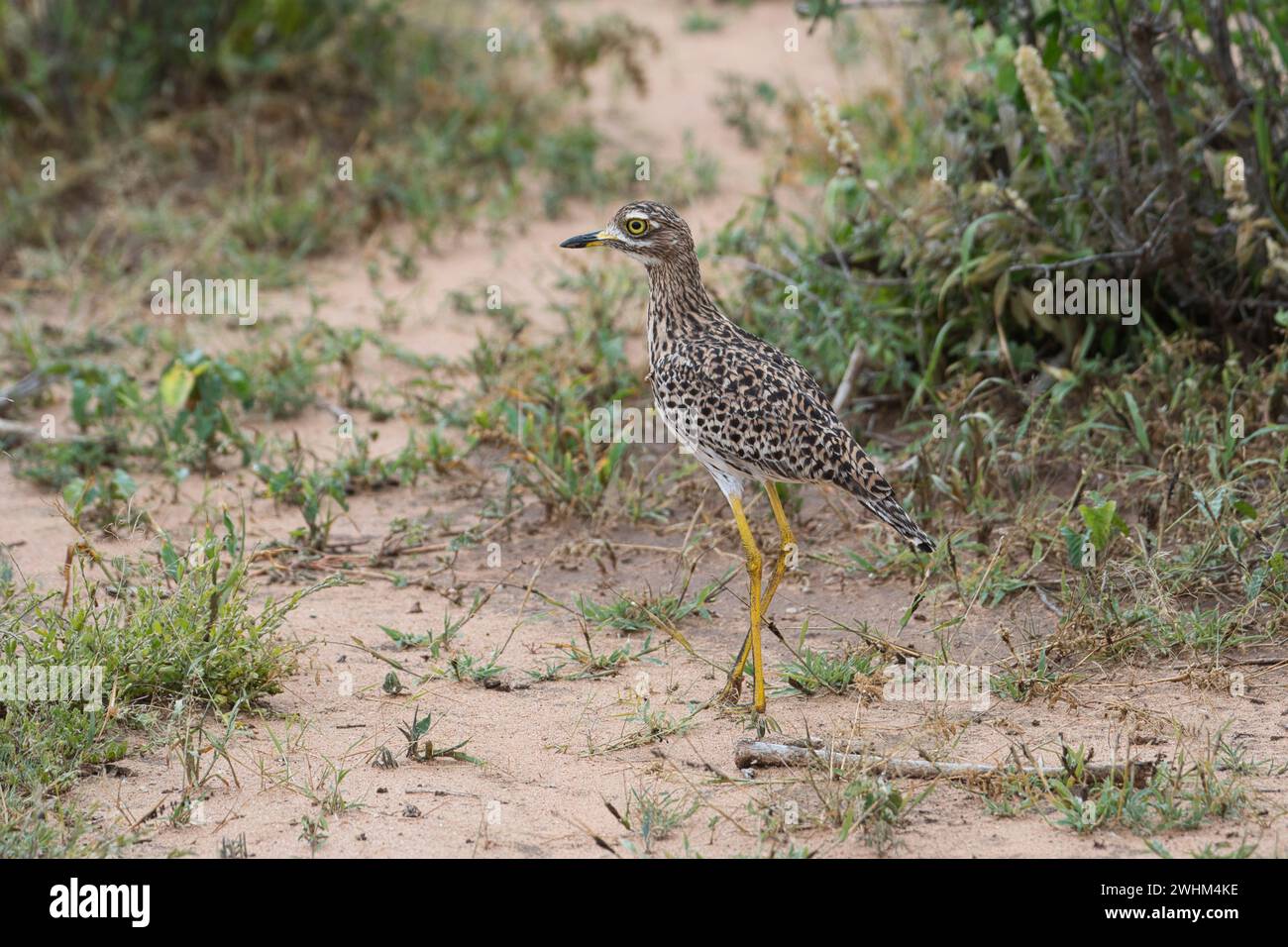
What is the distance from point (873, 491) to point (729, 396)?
0.57 metres

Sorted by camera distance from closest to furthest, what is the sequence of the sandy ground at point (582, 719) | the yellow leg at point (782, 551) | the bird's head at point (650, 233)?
the sandy ground at point (582, 719)
the yellow leg at point (782, 551)
the bird's head at point (650, 233)

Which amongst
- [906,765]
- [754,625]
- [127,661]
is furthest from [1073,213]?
[127,661]

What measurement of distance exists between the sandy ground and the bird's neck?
860mm

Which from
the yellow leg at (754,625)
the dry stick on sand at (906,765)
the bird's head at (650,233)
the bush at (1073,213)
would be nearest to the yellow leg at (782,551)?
the yellow leg at (754,625)

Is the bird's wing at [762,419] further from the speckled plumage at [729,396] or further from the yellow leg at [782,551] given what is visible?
the yellow leg at [782,551]

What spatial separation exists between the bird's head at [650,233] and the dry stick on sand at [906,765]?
1878mm

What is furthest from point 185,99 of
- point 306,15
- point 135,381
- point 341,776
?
point 341,776

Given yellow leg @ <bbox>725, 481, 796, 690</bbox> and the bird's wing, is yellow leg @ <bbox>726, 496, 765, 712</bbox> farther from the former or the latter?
the bird's wing

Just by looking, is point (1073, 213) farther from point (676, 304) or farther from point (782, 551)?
point (782, 551)

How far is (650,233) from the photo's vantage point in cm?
571

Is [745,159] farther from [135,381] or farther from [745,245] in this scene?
[135,381]

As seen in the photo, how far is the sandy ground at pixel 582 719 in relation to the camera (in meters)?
4.32

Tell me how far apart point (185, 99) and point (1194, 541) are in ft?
22.4

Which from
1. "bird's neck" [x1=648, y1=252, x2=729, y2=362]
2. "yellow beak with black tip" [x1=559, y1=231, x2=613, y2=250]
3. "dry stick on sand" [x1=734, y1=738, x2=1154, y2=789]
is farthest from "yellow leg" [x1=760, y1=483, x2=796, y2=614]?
"yellow beak with black tip" [x1=559, y1=231, x2=613, y2=250]
